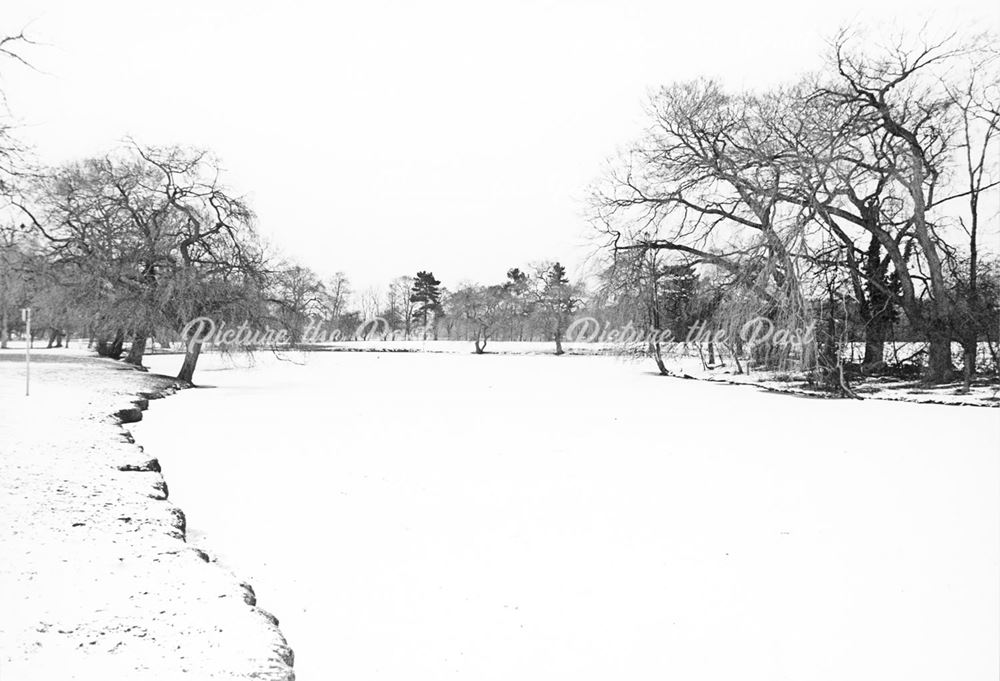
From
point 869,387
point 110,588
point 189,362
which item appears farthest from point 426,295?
point 110,588

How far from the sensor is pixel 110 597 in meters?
3.64

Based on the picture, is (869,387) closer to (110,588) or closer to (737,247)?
(737,247)

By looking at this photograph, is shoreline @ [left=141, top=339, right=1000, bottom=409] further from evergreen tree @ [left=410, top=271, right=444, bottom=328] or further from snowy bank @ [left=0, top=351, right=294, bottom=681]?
evergreen tree @ [left=410, top=271, right=444, bottom=328]

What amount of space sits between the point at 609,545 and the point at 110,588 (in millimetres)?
4113

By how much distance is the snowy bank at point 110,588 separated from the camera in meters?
2.97

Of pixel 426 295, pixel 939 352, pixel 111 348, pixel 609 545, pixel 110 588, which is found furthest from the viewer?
pixel 426 295

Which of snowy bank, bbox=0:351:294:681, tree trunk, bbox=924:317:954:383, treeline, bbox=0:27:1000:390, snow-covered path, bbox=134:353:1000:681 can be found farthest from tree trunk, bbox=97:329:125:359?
tree trunk, bbox=924:317:954:383

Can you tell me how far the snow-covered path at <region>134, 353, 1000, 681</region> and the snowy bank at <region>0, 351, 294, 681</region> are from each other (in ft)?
1.91

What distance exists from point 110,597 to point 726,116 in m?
22.9

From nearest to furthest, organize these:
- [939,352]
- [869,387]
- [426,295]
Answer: [939,352], [869,387], [426,295]

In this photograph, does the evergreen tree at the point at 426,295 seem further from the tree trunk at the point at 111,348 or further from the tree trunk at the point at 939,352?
the tree trunk at the point at 939,352

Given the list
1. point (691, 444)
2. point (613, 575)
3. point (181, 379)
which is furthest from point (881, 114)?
point (181, 379)

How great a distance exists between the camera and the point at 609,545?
20.2 ft

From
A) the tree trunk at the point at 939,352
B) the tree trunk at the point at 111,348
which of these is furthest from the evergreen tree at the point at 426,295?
the tree trunk at the point at 939,352
